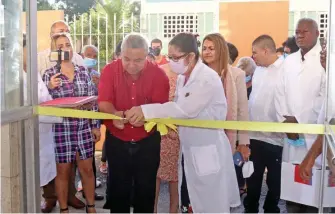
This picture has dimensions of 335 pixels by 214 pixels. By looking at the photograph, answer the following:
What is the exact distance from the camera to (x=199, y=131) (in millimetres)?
2932

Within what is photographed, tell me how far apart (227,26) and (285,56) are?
38 centimetres

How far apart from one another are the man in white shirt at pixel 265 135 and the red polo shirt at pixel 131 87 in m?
0.56

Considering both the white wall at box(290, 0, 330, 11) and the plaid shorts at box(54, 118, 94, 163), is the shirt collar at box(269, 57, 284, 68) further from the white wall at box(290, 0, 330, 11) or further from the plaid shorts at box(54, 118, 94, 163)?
the plaid shorts at box(54, 118, 94, 163)

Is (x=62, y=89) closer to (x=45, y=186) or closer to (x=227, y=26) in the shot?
(x=45, y=186)

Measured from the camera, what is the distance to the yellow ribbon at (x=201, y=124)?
2.77 metres

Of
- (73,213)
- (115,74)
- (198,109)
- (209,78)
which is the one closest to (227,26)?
(209,78)

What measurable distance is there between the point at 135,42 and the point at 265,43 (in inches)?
30.6

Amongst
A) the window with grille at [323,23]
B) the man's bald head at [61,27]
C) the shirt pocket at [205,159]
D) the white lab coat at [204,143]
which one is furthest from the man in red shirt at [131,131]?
the window with grille at [323,23]

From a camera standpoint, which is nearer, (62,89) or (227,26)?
(227,26)

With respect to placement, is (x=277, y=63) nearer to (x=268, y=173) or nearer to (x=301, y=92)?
(x=301, y=92)

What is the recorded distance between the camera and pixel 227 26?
2.77m

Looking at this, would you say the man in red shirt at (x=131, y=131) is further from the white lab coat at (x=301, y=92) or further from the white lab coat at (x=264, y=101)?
the white lab coat at (x=301, y=92)

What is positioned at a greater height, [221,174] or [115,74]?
[115,74]

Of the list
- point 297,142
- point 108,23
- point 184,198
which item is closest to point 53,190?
point 184,198
